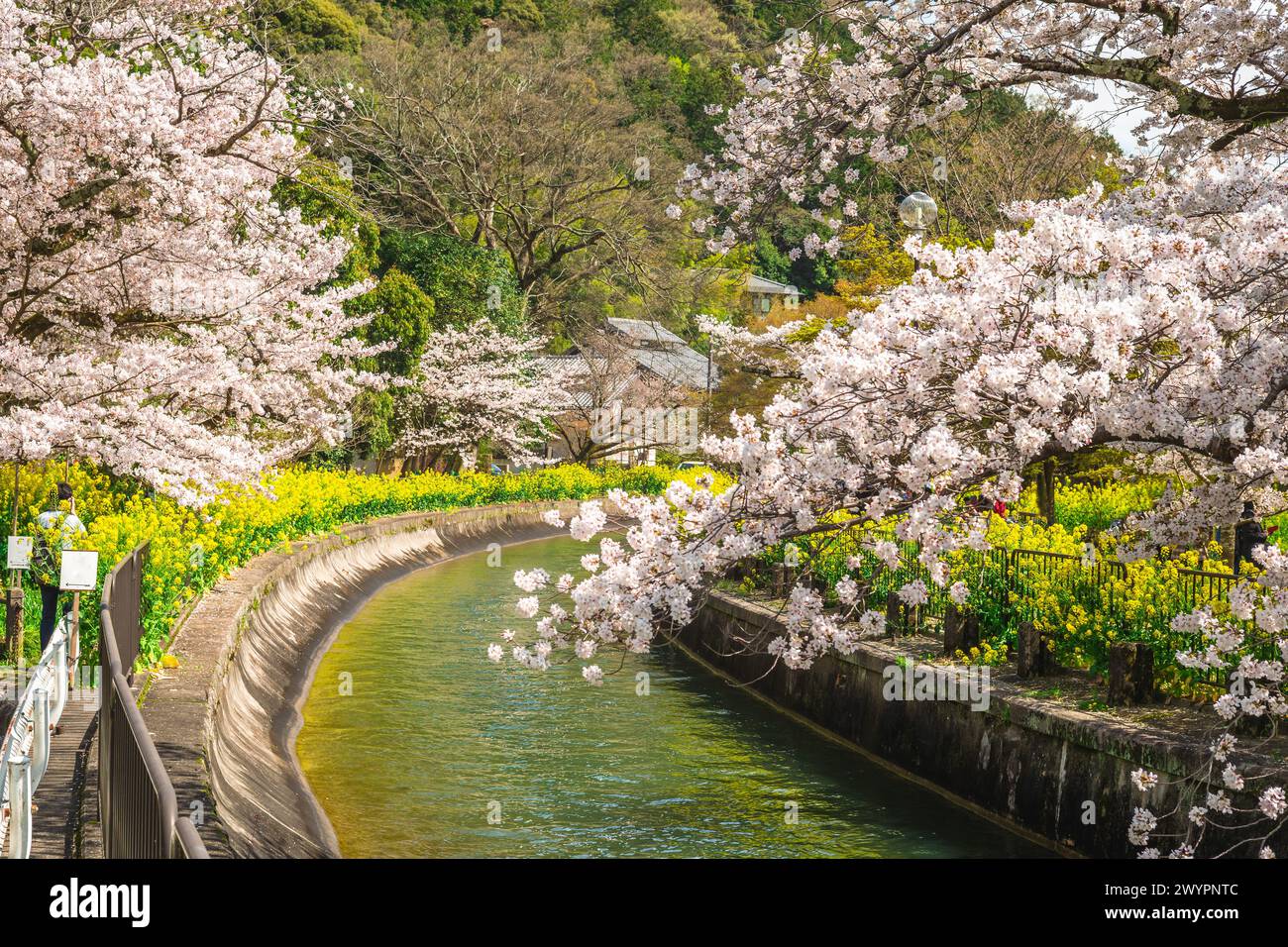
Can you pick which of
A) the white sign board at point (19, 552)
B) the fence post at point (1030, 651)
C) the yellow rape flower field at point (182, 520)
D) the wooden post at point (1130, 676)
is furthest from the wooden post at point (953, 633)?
the white sign board at point (19, 552)

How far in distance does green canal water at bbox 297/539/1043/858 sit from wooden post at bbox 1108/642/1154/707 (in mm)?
1421

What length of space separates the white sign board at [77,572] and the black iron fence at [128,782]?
4.08ft

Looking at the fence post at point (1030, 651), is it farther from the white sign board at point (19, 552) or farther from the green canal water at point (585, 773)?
the white sign board at point (19, 552)

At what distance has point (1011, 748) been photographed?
38.3ft

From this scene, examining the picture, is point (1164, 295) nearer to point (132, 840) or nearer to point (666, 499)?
point (666, 499)

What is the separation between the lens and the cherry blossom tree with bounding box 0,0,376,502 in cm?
1309

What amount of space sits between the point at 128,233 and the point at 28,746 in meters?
7.74

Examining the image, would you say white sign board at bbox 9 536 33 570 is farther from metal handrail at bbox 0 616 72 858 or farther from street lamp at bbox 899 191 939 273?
street lamp at bbox 899 191 939 273

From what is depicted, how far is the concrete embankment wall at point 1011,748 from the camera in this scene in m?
9.88

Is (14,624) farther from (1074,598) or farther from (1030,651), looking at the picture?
(1074,598)

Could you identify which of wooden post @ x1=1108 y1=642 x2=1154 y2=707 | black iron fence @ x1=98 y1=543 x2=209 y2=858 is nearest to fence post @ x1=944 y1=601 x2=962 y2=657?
wooden post @ x1=1108 y1=642 x2=1154 y2=707

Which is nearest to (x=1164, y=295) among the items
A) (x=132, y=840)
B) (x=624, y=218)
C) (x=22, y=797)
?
(x=132, y=840)

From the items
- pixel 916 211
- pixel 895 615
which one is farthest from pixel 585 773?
pixel 916 211

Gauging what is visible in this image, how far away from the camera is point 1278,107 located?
351 inches
